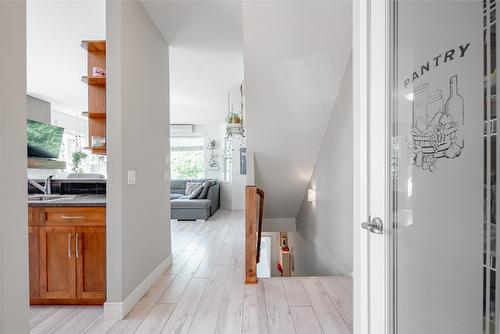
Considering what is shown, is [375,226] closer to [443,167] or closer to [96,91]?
[443,167]

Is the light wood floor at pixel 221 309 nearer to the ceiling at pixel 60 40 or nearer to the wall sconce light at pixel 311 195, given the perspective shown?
the wall sconce light at pixel 311 195

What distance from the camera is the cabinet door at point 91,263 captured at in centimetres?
236

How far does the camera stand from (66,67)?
169 inches

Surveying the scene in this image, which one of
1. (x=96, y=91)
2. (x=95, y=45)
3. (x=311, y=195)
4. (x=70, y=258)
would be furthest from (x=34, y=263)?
(x=311, y=195)

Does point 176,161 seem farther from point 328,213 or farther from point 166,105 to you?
point 328,213

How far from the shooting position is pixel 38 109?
605 cm

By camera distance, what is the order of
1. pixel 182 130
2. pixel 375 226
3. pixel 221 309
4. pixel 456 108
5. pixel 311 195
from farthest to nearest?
pixel 182 130, pixel 311 195, pixel 221 309, pixel 375 226, pixel 456 108

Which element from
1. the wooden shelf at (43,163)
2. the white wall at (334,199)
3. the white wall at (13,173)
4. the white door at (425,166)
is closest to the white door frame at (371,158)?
the white door at (425,166)

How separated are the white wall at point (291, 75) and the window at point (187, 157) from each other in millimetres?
4370

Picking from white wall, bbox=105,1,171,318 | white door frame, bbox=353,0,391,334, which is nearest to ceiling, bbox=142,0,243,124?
white wall, bbox=105,1,171,318

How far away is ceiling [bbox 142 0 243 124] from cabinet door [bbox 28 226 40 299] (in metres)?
2.25

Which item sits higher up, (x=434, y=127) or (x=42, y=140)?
(x=42, y=140)

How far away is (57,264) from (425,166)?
2.76 metres

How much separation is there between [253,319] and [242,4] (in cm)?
262
